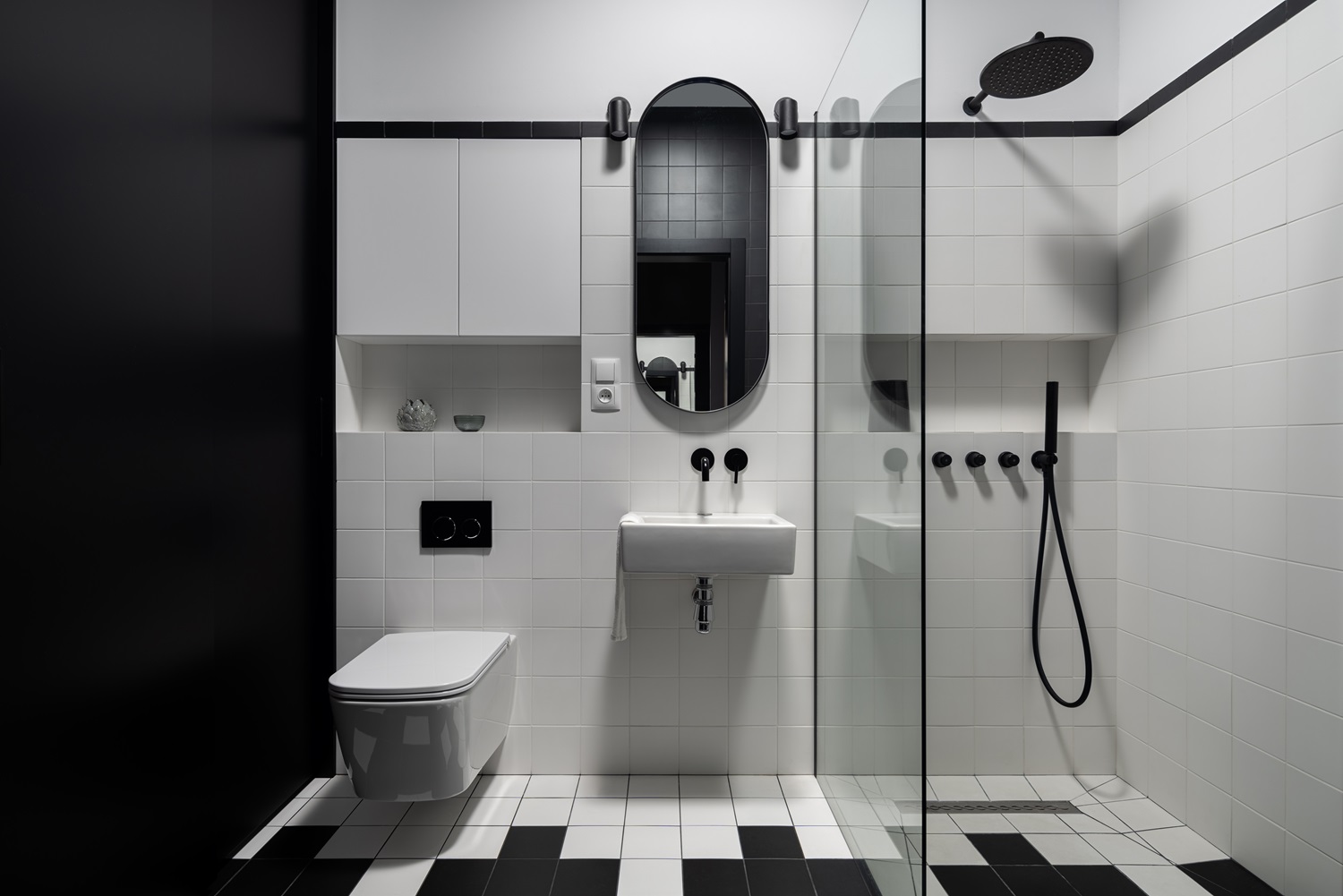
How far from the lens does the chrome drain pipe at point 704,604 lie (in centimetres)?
191

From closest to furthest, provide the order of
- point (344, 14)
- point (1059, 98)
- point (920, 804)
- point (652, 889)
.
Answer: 1. point (920, 804)
2. point (652, 889)
3. point (1059, 98)
4. point (344, 14)

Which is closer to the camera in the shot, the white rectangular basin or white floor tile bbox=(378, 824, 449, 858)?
white floor tile bbox=(378, 824, 449, 858)

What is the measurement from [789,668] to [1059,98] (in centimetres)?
184

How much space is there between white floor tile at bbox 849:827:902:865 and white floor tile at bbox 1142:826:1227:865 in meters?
0.39

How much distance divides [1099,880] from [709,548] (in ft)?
3.54

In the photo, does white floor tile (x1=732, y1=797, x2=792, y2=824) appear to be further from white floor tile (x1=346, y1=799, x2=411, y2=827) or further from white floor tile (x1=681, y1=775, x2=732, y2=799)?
white floor tile (x1=346, y1=799, x2=411, y2=827)

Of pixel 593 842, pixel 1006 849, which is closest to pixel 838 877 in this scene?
pixel 1006 849

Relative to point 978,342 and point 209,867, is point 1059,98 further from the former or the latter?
point 209,867

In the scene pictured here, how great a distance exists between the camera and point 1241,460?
1.40m

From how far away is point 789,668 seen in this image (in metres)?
2.03

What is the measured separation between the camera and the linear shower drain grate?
1698 millimetres

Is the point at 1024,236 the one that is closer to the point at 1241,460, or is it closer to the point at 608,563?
the point at 1241,460

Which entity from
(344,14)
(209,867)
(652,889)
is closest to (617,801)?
(652,889)

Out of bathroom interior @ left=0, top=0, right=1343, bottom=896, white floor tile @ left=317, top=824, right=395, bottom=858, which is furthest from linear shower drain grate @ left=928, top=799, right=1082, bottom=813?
white floor tile @ left=317, top=824, right=395, bottom=858
